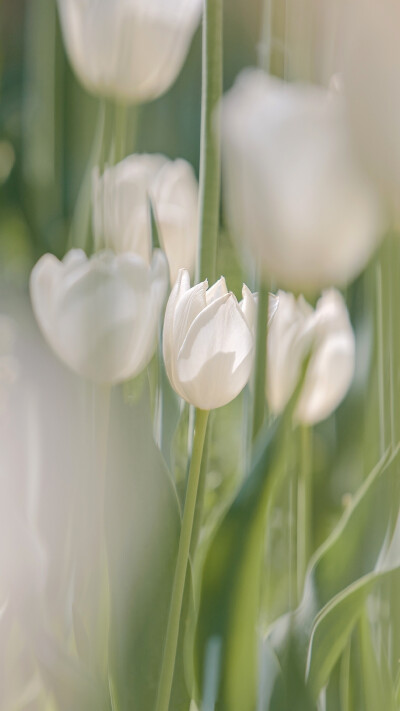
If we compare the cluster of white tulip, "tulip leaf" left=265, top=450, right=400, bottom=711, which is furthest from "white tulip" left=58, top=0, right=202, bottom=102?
"tulip leaf" left=265, top=450, right=400, bottom=711

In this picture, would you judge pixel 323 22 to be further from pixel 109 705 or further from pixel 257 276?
pixel 109 705

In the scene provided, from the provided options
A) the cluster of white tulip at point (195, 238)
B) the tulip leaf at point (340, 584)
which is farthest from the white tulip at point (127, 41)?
the tulip leaf at point (340, 584)

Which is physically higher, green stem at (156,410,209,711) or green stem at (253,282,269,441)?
Result: green stem at (253,282,269,441)

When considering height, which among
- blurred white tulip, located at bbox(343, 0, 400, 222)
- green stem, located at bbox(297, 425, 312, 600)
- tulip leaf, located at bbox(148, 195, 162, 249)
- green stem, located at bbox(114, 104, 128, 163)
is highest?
blurred white tulip, located at bbox(343, 0, 400, 222)

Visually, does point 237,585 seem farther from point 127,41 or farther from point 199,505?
point 127,41

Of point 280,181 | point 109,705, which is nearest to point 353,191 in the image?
point 280,181

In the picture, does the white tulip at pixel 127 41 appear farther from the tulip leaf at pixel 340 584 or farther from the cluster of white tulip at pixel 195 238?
the tulip leaf at pixel 340 584

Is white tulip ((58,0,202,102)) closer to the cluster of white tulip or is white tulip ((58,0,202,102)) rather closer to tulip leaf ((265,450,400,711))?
the cluster of white tulip
